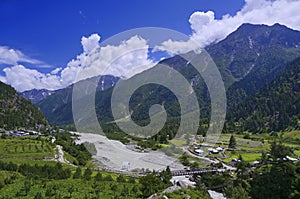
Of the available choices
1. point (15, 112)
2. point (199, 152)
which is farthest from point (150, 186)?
point (15, 112)

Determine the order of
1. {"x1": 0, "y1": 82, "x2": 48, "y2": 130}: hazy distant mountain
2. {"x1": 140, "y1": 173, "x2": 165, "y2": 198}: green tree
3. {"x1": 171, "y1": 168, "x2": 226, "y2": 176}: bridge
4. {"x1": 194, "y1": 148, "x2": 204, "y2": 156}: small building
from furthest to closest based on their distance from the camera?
{"x1": 0, "y1": 82, "x2": 48, "y2": 130}: hazy distant mountain < {"x1": 194, "y1": 148, "x2": 204, "y2": 156}: small building < {"x1": 171, "y1": 168, "x2": 226, "y2": 176}: bridge < {"x1": 140, "y1": 173, "x2": 165, "y2": 198}: green tree

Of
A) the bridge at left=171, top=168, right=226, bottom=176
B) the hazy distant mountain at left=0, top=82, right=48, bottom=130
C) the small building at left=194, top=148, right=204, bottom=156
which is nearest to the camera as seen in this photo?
the bridge at left=171, top=168, right=226, bottom=176

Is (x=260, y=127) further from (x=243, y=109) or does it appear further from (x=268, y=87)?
(x=268, y=87)

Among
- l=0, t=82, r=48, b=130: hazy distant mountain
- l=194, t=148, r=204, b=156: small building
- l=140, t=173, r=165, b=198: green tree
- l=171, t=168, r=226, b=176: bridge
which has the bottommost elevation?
l=171, t=168, r=226, b=176: bridge

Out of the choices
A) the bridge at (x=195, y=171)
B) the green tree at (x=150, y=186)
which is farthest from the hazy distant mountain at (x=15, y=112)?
the green tree at (x=150, y=186)

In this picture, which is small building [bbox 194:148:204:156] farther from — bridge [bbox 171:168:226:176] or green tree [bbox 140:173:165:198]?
green tree [bbox 140:173:165:198]

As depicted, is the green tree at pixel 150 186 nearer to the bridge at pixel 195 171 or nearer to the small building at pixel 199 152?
the bridge at pixel 195 171

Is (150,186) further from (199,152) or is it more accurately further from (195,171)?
(199,152)

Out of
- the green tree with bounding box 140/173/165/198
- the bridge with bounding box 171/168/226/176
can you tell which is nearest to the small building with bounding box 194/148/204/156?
the bridge with bounding box 171/168/226/176
